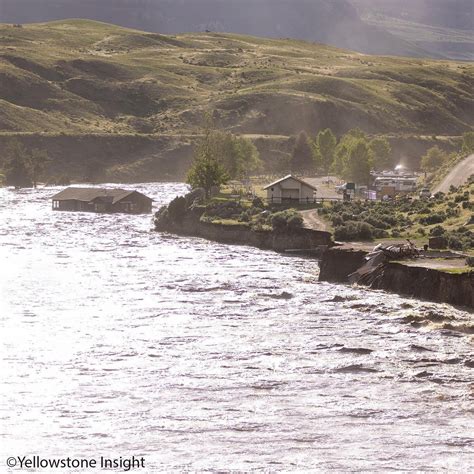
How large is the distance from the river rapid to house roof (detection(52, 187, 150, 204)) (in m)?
63.7

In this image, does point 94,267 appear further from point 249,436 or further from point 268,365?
point 249,436

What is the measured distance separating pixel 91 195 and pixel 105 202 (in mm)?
4027

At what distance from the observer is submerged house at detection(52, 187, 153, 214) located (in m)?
131

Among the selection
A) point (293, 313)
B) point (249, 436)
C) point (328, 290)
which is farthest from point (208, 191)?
point (249, 436)

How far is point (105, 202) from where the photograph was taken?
132250mm

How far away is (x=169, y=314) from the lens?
176 feet

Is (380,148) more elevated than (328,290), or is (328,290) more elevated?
(380,148)

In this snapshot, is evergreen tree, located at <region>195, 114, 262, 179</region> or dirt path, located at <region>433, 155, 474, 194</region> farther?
evergreen tree, located at <region>195, 114, 262, 179</region>

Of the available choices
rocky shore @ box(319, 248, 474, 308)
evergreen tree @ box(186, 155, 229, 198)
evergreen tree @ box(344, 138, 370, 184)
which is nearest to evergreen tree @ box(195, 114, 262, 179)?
evergreen tree @ box(186, 155, 229, 198)

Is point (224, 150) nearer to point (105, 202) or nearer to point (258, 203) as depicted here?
point (105, 202)

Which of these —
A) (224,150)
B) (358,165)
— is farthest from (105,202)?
(358,165)

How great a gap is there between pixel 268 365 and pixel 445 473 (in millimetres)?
12977

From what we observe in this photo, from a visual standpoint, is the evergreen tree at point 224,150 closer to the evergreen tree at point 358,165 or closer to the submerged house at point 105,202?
the submerged house at point 105,202

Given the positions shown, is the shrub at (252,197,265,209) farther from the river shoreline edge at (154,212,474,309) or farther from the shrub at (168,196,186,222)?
the shrub at (168,196,186,222)
